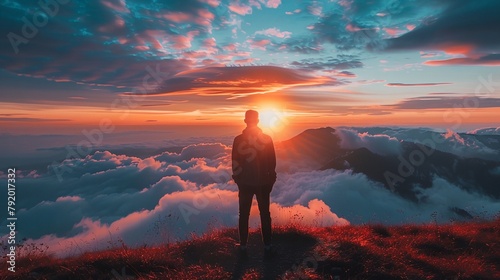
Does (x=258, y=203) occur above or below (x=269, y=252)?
above

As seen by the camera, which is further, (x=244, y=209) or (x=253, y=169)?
(x=244, y=209)

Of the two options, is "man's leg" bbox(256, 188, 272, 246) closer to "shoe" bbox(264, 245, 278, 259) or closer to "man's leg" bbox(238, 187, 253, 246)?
"shoe" bbox(264, 245, 278, 259)

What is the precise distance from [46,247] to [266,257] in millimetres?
5448

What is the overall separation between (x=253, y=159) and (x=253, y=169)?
0.24 m

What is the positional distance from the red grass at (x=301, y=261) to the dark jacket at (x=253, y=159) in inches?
71.2

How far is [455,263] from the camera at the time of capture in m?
6.05

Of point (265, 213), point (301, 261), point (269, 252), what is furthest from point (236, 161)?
point (301, 261)

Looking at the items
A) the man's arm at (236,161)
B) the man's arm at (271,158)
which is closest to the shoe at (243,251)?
the man's arm at (236,161)

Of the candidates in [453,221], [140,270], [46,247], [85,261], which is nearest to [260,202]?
[140,270]

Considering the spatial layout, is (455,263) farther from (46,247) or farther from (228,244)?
(46,247)

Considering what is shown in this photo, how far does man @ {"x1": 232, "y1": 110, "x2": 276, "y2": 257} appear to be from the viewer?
675cm

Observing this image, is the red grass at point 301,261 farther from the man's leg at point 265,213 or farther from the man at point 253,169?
the man at point 253,169

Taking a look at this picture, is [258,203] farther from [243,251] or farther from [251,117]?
[251,117]

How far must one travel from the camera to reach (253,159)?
6.72m
